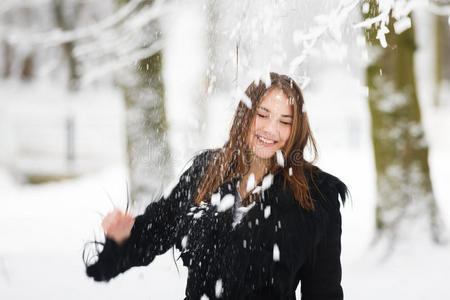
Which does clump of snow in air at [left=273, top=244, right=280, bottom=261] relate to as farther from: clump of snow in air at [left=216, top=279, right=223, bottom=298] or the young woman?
clump of snow in air at [left=216, top=279, right=223, bottom=298]

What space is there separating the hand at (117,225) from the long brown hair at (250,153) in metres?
0.35

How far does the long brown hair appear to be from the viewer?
2.03 metres

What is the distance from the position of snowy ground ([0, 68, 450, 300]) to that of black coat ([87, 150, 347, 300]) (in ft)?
0.72

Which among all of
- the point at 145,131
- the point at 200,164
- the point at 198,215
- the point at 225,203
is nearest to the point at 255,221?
the point at 225,203

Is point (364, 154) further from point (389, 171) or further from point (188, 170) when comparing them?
point (188, 170)

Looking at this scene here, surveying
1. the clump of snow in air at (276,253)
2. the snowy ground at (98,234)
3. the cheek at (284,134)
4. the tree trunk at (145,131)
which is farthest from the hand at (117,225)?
the tree trunk at (145,131)

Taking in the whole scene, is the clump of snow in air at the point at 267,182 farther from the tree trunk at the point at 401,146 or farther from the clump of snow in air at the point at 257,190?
the tree trunk at the point at 401,146

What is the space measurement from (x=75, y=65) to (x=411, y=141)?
533 inches

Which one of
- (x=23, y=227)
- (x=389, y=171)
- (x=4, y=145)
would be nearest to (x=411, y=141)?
(x=389, y=171)

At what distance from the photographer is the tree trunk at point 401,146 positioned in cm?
450

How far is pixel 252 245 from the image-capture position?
2.07m

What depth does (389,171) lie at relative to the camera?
4551 millimetres

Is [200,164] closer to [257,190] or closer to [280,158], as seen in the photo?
[257,190]

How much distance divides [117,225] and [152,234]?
196mm
